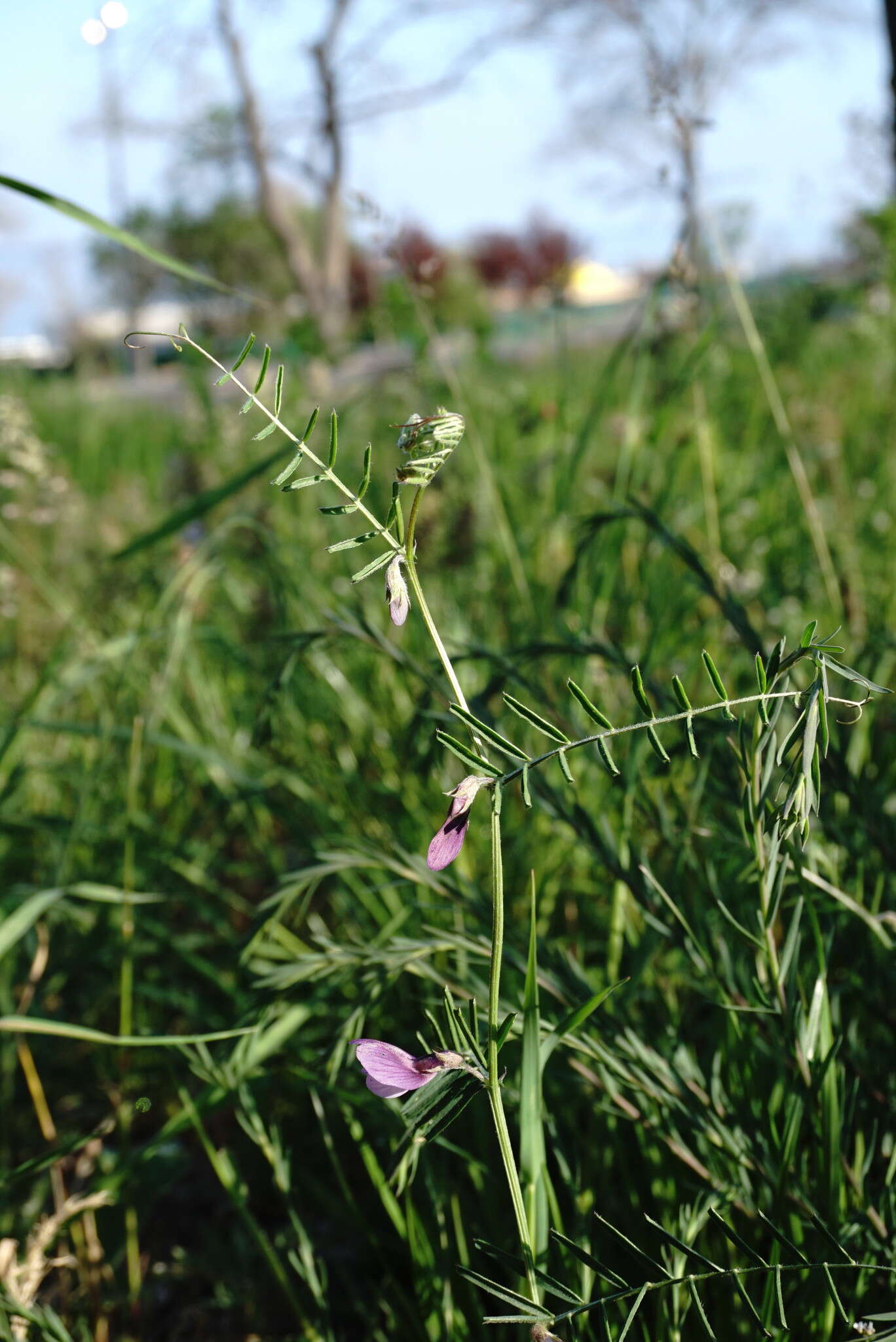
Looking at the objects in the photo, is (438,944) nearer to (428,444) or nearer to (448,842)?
(448,842)

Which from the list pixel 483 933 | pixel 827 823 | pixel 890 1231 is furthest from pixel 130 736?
pixel 890 1231

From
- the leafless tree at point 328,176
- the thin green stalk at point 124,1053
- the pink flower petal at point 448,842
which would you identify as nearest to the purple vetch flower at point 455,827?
the pink flower petal at point 448,842

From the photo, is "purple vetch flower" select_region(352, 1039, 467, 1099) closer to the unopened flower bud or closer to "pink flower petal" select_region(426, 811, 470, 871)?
"pink flower petal" select_region(426, 811, 470, 871)

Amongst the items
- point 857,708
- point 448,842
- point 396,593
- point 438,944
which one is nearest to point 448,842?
point 448,842

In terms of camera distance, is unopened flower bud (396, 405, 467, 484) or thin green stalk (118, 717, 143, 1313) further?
thin green stalk (118, 717, 143, 1313)

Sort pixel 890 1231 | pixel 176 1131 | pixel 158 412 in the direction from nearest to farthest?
pixel 890 1231 < pixel 176 1131 < pixel 158 412

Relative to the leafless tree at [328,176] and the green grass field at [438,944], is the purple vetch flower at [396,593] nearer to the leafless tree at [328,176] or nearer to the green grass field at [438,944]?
the green grass field at [438,944]

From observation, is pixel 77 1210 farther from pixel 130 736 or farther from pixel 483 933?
pixel 130 736

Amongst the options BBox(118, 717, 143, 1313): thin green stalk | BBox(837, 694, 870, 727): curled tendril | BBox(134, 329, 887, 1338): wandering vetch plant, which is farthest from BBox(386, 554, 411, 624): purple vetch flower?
→ BBox(118, 717, 143, 1313): thin green stalk
